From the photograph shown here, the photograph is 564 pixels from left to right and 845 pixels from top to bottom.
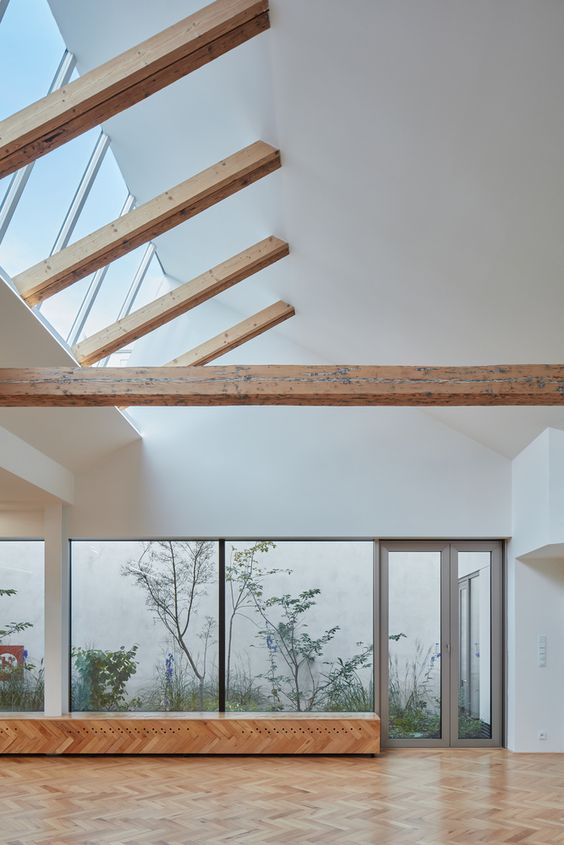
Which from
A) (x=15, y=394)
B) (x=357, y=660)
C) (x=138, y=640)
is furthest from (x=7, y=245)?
(x=357, y=660)

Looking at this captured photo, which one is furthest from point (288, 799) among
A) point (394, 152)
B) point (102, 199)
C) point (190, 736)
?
point (394, 152)

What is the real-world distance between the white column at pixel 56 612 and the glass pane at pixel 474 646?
4.04 meters

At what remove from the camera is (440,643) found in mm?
9305

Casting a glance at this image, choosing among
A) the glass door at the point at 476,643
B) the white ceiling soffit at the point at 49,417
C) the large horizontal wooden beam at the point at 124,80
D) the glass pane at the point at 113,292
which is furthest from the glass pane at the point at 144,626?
the large horizontal wooden beam at the point at 124,80

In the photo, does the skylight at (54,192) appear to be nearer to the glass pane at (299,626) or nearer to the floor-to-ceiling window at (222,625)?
the floor-to-ceiling window at (222,625)

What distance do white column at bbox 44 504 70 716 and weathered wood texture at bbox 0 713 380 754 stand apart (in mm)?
321

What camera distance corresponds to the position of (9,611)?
941 cm

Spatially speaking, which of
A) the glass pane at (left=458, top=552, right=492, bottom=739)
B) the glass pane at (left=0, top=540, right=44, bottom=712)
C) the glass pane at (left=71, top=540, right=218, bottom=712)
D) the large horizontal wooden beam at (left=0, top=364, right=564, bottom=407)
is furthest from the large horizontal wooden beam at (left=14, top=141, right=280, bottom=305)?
the glass pane at (left=458, top=552, right=492, bottom=739)

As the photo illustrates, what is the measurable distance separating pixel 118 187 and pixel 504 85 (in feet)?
11.0

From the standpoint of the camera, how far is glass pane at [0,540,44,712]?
9281 millimetres

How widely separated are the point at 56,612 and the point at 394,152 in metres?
6.06

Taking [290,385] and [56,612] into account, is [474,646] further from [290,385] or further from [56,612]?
[290,385]

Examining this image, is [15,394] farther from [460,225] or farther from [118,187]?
[460,225]

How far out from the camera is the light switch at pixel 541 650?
893 cm
